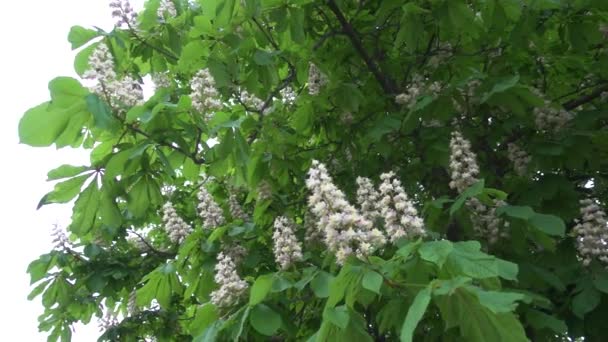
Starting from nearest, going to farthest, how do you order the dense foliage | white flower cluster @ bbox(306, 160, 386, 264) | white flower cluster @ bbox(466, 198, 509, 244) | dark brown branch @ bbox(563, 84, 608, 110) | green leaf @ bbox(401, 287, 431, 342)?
green leaf @ bbox(401, 287, 431, 342), white flower cluster @ bbox(306, 160, 386, 264), the dense foliage, white flower cluster @ bbox(466, 198, 509, 244), dark brown branch @ bbox(563, 84, 608, 110)

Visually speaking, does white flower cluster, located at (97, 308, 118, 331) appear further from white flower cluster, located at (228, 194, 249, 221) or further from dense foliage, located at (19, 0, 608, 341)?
white flower cluster, located at (228, 194, 249, 221)

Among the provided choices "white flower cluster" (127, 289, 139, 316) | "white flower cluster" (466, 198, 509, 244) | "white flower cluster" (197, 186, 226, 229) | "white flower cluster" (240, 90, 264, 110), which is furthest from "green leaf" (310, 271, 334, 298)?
"white flower cluster" (127, 289, 139, 316)

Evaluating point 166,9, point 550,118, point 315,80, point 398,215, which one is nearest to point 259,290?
point 398,215

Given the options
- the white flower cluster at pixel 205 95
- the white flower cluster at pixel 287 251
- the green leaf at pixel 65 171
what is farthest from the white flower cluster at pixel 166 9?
the white flower cluster at pixel 287 251

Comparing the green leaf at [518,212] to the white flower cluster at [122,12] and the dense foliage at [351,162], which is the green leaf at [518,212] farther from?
the white flower cluster at [122,12]

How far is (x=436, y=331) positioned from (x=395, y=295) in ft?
2.79

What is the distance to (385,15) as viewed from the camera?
364 cm

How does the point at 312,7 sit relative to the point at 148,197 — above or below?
above

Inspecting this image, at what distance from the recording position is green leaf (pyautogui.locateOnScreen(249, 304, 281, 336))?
8.02ft

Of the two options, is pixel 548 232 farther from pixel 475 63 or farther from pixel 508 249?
pixel 475 63

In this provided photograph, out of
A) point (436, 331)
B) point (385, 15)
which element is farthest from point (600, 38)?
point (436, 331)

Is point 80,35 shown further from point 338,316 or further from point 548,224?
point 548,224

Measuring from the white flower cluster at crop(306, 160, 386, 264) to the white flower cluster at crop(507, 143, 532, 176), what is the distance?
4.56 ft

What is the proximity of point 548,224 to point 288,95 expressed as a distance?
2366 mm
